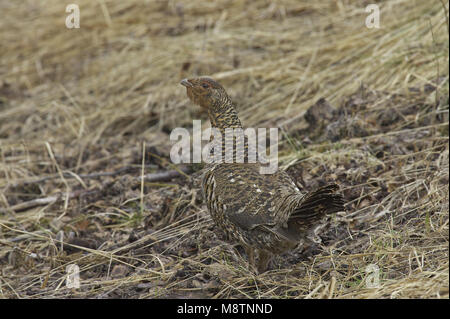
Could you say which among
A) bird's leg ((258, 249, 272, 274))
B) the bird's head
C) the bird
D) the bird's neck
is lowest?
bird's leg ((258, 249, 272, 274))

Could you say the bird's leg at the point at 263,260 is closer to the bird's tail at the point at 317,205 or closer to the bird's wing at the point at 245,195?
the bird's wing at the point at 245,195

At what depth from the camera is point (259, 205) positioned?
323 cm

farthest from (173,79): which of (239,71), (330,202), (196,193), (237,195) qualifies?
(330,202)

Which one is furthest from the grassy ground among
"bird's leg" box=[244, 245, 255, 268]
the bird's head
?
the bird's head

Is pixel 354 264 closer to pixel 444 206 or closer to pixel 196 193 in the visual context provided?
pixel 444 206

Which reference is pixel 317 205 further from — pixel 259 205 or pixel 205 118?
pixel 205 118

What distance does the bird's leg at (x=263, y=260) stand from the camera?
3.46m

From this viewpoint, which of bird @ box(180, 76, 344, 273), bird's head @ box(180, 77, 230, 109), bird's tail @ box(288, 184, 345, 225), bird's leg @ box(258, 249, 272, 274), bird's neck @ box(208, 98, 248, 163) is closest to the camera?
bird's tail @ box(288, 184, 345, 225)

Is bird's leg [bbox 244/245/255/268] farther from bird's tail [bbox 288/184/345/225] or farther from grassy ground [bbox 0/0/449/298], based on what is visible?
bird's tail [bbox 288/184/345/225]

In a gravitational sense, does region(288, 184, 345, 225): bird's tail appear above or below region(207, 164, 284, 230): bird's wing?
above

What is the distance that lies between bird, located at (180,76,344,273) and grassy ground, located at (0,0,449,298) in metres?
0.27

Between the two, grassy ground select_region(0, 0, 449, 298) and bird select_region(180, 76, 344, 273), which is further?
grassy ground select_region(0, 0, 449, 298)

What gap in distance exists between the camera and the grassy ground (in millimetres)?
3510

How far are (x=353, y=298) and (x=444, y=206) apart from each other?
123cm
